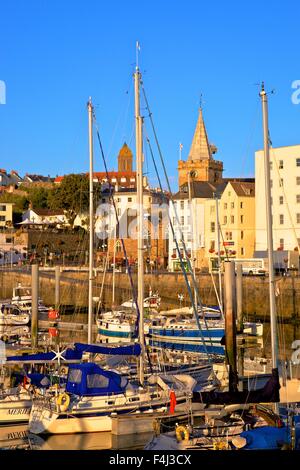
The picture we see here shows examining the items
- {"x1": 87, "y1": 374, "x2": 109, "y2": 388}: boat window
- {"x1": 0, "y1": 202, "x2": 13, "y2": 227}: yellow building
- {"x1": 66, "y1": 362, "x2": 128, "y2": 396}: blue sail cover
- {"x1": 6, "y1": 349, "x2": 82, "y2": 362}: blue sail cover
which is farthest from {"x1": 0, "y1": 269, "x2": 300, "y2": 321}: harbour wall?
{"x1": 0, "y1": 202, "x2": 13, "y2": 227}: yellow building

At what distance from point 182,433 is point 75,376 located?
5.71 meters

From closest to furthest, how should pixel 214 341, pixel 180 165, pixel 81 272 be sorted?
pixel 214 341, pixel 81 272, pixel 180 165

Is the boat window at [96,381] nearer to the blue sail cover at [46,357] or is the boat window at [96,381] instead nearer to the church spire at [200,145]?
the blue sail cover at [46,357]

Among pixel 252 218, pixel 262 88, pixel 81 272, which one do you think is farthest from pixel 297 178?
pixel 262 88

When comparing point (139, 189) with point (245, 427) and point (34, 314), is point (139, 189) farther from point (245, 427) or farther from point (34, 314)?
point (34, 314)

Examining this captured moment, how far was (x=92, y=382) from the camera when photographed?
23875 mm

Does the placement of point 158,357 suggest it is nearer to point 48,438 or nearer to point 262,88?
point 48,438

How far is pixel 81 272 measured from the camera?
70188 millimetres

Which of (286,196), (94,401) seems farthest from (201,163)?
(94,401)

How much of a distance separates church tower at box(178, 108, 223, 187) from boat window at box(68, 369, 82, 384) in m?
85.8

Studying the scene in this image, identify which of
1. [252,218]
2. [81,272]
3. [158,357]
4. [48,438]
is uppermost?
[252,218]

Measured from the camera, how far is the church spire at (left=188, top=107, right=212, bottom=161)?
365 feet
